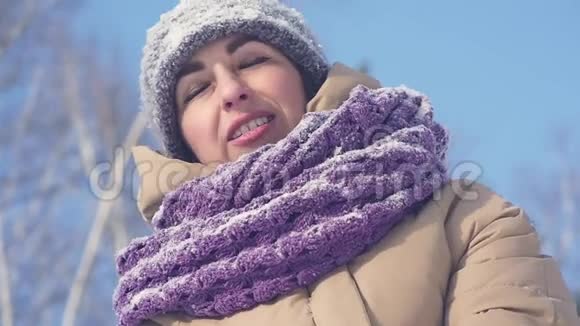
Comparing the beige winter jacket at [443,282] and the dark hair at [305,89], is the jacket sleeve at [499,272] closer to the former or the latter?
the beige winter jacket at [443,282]

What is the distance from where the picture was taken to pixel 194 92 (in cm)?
165

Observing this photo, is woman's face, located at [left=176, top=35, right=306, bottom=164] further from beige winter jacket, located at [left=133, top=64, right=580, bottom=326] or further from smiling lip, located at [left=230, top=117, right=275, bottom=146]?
beige winter jacket, located at [left=133, top=64, right=580, bottom=326]

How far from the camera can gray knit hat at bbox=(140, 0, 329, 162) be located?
1635 mm

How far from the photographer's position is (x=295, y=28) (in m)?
1.76

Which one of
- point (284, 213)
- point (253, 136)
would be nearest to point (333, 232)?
point (284, 213)

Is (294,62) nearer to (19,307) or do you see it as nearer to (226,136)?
(226,136)

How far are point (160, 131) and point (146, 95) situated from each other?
0.30 ft

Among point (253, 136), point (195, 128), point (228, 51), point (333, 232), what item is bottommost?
point (333, 232)

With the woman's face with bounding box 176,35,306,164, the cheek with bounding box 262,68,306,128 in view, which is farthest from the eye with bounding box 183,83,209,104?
the cheek with bounding box 262,68,306,128

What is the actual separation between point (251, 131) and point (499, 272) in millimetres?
548

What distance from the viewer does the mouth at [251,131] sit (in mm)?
1521

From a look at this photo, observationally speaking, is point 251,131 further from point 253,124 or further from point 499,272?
point 499,272

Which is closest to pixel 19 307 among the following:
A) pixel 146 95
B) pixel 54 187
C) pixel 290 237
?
pixel 54 187

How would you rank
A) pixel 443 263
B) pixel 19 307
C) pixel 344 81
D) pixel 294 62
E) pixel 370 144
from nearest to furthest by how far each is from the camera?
pixel 443 263 < pixel 370 144 < pixel 344 81 < pixel 294 62 < pixel 19 307
